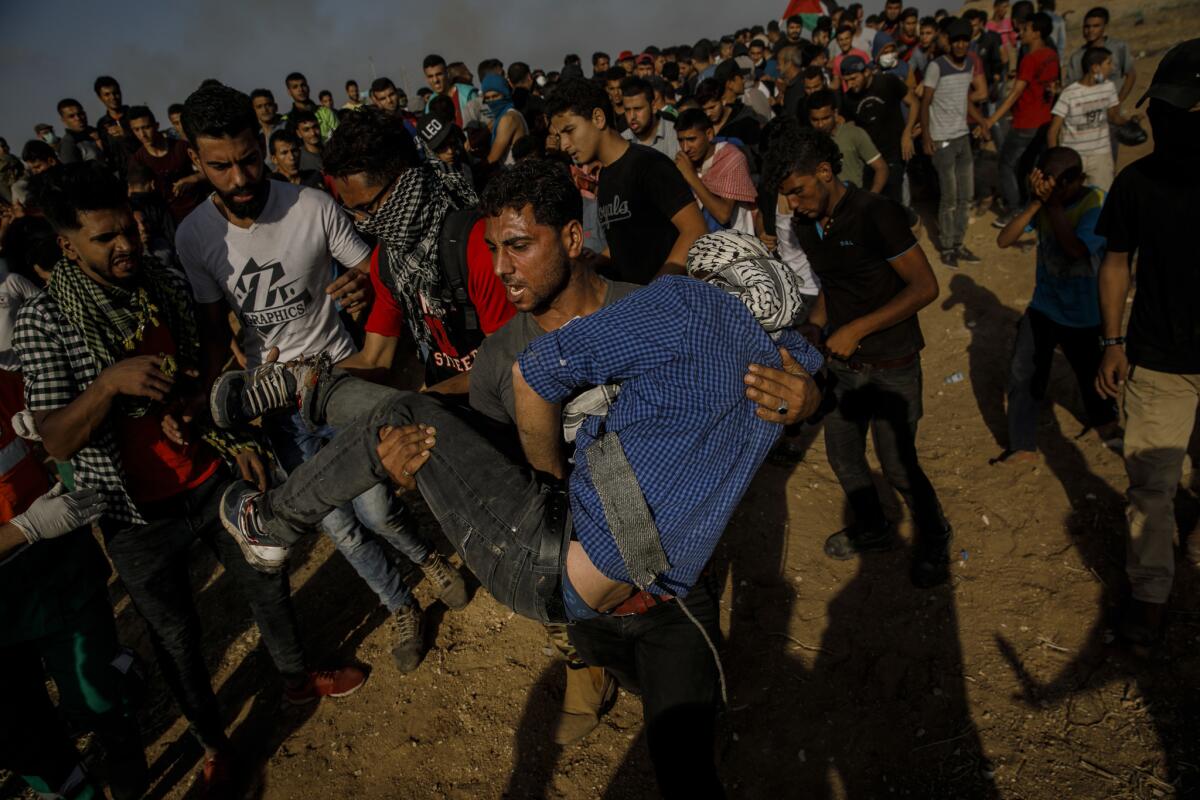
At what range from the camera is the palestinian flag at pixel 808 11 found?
13.5 m

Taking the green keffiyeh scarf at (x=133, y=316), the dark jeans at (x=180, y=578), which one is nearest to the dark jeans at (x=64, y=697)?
the dark jeans at (x=180, y=578)

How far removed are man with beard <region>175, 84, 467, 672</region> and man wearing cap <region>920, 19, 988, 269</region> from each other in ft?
23.9

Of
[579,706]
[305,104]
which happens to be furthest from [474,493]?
[305,104]

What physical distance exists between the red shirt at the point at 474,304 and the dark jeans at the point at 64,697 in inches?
70.8

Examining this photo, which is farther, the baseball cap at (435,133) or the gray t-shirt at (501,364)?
the baseball cap at (435,133)

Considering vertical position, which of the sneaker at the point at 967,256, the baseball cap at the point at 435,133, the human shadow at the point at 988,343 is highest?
the baseball cap at the point at 435,133

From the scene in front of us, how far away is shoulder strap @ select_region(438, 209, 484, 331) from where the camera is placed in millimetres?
3008

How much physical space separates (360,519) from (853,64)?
25.1ft

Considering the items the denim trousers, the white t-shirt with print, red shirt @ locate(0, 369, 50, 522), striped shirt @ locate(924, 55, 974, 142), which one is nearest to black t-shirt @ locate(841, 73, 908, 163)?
striped shirt @ locate(924, 55, 974, 142)

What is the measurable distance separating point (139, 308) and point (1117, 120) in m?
9.34

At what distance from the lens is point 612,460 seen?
2010mm

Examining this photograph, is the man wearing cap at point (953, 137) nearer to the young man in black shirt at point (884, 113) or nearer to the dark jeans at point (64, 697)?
the young man in black shirt at point (884, 113)

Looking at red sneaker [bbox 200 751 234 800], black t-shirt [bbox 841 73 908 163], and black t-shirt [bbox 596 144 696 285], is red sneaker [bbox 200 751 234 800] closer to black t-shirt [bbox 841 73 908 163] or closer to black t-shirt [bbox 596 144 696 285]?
black t-shirt [bbox 596 144 696 285]

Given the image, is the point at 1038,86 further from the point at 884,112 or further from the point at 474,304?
the point at 474,304
